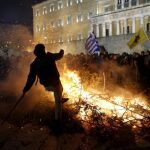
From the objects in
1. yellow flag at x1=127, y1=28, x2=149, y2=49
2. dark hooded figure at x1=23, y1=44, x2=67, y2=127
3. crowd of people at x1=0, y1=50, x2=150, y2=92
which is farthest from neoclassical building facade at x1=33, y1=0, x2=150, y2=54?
dark hooded figure at x1=23, y1=44, x2=67, y2=127

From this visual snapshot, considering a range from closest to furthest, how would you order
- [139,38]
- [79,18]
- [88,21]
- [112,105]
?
[112,105] < [139,38] < [88,21] < [79,18]

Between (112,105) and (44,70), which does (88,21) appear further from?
(44,70)

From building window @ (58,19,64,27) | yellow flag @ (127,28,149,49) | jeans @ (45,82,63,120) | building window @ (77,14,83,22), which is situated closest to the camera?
jeans @ (45,82,63,120)

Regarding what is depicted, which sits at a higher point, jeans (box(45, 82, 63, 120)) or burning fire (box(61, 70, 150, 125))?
jeans (box(45, 82, 63, 120))

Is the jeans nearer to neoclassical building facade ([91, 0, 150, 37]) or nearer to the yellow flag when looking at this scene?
the yellow flag

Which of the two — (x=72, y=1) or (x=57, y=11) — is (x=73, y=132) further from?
(x=57, y=11)

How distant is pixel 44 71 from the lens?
27.8 ft

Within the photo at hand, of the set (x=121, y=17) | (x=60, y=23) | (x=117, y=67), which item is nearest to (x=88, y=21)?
(x=60, y=23)

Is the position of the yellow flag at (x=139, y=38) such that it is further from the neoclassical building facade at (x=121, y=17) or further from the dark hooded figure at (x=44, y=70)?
the neoclassical building facade at (x=121, y=17)

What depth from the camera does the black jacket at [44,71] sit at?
8445mm

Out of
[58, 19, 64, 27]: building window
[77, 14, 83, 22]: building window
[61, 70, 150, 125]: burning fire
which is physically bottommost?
[61, 70, 150, 125]: burning fire

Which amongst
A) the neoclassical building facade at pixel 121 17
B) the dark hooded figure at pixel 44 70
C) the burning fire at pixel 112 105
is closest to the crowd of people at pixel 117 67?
the burning fire at pixel 112 105

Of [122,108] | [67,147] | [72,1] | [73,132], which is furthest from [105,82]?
[72,1]

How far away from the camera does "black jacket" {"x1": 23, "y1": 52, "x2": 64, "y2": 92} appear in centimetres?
845
